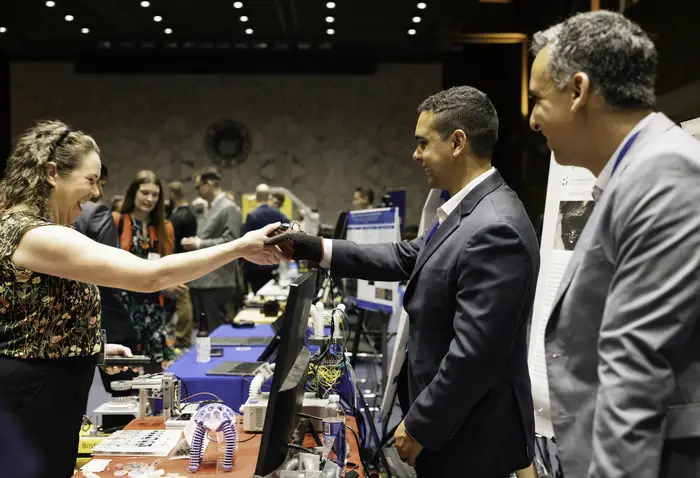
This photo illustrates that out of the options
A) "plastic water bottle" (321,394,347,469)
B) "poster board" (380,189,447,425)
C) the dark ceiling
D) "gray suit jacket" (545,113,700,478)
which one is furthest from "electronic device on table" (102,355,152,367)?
the dark ceiling

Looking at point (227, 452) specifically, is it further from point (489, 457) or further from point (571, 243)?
point (571, 243)

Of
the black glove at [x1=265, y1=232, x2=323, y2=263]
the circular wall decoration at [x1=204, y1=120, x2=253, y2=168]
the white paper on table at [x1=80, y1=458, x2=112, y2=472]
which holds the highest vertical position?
the circular wall decoration at [x1=204, y1=120, x2=253, y2=168]

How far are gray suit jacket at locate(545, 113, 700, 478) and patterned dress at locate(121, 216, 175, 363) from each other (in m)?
3.39

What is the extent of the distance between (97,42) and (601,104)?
992 cm

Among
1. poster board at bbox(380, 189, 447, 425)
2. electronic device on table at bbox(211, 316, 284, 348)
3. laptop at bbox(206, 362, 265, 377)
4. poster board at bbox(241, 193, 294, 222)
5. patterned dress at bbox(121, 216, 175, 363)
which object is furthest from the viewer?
poster board at bbox(241, 193, 294, 222)

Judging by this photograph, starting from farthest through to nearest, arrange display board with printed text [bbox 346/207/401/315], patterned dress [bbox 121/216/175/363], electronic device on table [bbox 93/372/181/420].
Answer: display board with printed text [bbox 346/207/401/315], patterned dress [bbox 121/216/175/363], electronic device on table [bbox 93/372/181/420]

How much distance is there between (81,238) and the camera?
5.39 ft

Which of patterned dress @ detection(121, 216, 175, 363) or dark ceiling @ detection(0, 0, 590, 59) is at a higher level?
dark ceiling @ detection(0, 0, 590, 59)

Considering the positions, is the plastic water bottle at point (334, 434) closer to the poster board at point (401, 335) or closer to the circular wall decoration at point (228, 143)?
the poster board at point (401, 335)

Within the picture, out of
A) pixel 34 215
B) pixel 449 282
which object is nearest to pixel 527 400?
pixel 449 282

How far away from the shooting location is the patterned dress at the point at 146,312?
12.8 ft

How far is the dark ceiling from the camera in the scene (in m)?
7.93

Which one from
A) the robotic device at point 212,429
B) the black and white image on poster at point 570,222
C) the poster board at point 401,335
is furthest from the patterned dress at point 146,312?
the black and white image on poster at point 570,222

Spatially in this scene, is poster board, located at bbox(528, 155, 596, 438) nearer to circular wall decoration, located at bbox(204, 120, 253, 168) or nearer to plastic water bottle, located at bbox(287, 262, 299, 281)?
plastic water bottle, located at bbox(287, 262, 299, 281)
